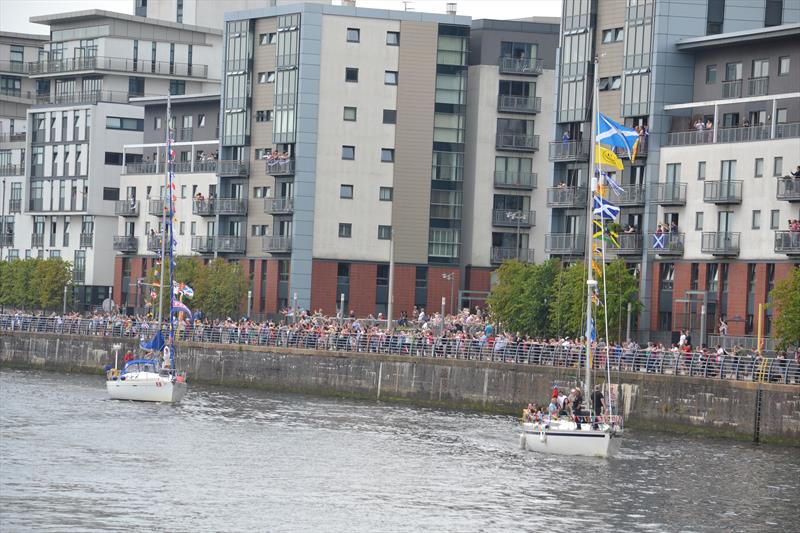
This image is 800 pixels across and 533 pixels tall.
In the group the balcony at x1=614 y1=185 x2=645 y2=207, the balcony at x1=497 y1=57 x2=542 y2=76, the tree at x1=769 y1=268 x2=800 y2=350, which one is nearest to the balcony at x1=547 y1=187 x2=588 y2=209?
the balcony at x1=614 y1=185 x2=645 y2=207

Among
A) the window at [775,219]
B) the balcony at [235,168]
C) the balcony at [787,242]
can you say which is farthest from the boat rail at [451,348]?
the balcony at [235,168]

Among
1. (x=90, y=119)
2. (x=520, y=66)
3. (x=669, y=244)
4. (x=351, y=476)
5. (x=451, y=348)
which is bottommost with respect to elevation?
(x=351, y=476)

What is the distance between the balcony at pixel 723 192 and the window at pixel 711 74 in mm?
8207

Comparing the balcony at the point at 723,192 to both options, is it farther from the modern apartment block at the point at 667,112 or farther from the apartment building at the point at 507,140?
the apartment building at the point at 507,140

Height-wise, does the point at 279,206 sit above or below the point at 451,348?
above

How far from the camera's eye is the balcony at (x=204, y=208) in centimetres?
15838

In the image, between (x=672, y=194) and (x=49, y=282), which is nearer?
(x=672, y=194)

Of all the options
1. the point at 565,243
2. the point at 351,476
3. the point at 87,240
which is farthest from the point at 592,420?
the point at 87,240

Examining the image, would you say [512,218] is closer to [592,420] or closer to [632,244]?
[632,244]

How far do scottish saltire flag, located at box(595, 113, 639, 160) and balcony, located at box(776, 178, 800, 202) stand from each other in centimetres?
2679

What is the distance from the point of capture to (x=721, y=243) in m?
115

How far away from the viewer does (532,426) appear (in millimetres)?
82375

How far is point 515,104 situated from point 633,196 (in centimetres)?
2965

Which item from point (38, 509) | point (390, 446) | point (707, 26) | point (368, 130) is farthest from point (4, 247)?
point (38, 509)
